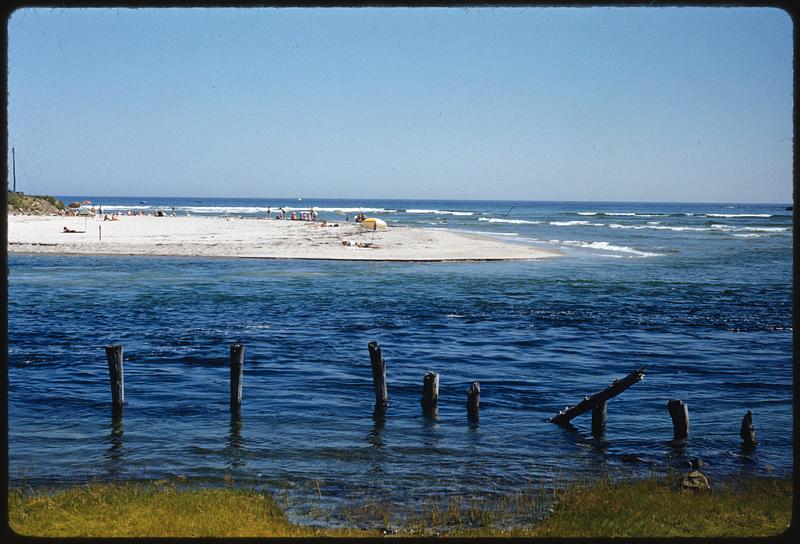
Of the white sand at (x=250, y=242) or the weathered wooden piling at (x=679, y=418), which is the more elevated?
the white sand at (x=250, y=242)

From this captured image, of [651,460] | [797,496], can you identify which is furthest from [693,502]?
[797,496]

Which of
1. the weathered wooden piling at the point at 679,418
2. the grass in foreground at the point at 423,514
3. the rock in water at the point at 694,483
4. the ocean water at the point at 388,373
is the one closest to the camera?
the grass in foreground at the point at 423,514

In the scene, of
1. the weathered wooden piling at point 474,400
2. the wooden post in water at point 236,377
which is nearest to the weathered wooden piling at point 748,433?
the weathered wooden piling at point 474,400

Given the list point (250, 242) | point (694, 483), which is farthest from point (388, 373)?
point (250, 242)

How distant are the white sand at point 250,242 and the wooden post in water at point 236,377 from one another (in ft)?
119

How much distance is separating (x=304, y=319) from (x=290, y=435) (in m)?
15.4

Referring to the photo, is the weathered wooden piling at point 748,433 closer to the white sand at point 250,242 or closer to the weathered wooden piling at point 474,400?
the weathered wooden piling at point 474,400

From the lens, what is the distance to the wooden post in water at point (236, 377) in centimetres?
1756

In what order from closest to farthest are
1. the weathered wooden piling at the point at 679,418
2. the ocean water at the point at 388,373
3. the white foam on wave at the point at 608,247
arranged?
1. the ocean water at the point at 388,373
2. the weathered wooden piling at the point at 679,418
3. the white foam on wave at the point at 608,247

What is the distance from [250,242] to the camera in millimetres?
65062

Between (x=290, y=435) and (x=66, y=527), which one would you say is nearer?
(x=66, y=527)

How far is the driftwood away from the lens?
15547 mm

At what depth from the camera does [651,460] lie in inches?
583

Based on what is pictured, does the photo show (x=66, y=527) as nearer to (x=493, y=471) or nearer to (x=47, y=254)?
(x=493, y=471)
